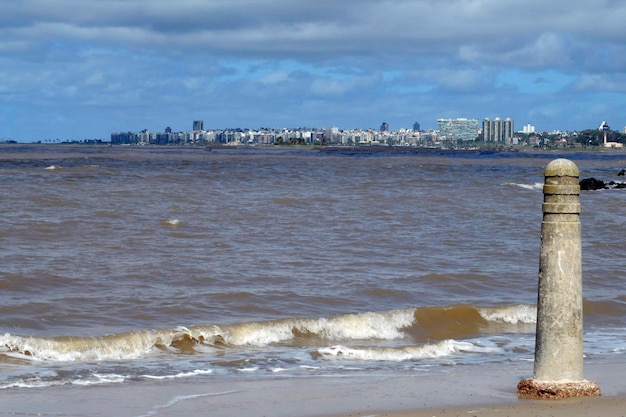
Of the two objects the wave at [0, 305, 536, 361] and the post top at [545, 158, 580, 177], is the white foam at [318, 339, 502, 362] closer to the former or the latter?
the wave at [0, 305, 536, 361]

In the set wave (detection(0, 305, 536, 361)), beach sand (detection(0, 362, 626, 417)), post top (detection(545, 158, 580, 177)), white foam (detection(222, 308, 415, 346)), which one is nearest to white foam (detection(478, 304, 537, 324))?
wave (detection(0, 305, 536, 361))

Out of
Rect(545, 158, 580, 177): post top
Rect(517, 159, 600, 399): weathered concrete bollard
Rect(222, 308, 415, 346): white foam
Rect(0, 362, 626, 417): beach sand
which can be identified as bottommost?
Rect(222, 308, 415, 346): white foam

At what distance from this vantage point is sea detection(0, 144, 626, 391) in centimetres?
1223

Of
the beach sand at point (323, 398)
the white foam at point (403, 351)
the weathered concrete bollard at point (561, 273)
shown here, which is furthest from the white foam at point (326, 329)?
the weathered concrete bollard at point (561, 273)

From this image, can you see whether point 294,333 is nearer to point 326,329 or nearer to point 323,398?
point 326,329

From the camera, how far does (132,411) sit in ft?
29.3

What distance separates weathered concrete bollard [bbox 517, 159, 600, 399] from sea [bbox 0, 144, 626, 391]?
2.76 meters

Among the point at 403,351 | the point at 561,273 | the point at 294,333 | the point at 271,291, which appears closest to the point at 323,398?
the point at 561,273

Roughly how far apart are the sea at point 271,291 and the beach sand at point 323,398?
441 millimetres

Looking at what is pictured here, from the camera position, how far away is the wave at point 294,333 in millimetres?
12500

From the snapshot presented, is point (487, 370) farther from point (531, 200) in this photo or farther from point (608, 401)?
point (531, 200)

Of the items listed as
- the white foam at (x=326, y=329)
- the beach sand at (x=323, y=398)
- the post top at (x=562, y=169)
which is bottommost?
the white foam at (x=326, y=329)

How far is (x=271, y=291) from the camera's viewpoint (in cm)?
1723

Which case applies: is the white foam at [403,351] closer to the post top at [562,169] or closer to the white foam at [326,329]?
the white foam at [326,329]
